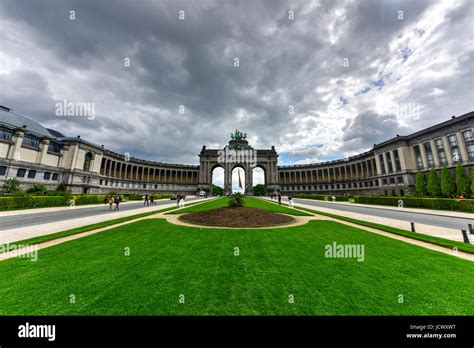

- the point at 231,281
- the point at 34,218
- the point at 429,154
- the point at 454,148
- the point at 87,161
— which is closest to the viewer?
A: the point at 231,281

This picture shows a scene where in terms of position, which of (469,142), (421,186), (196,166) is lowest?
(421,186)

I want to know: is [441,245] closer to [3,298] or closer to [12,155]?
[3,298]

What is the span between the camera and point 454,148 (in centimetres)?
4369

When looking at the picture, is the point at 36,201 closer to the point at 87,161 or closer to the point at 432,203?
the point at 87,161

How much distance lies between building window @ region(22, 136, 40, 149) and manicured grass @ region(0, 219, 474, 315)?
6105 centimetres

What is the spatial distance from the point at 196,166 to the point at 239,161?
79.0ft

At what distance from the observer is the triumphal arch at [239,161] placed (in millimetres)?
96125

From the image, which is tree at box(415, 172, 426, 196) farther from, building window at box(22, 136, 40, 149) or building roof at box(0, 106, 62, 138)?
building roof at box(0, 106, 62, 138)

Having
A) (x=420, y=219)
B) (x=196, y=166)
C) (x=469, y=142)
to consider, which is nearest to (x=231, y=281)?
(x=420, y=219)

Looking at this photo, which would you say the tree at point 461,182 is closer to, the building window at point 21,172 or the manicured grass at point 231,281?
the manicured grass at point 231,281

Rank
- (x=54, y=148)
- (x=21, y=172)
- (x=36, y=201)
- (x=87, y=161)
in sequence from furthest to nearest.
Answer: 1. (x=87, y=161)
2. (x=54, y=148)
3. (x=21, y=172)
4. (x=36, y=201)

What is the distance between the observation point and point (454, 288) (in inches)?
166
